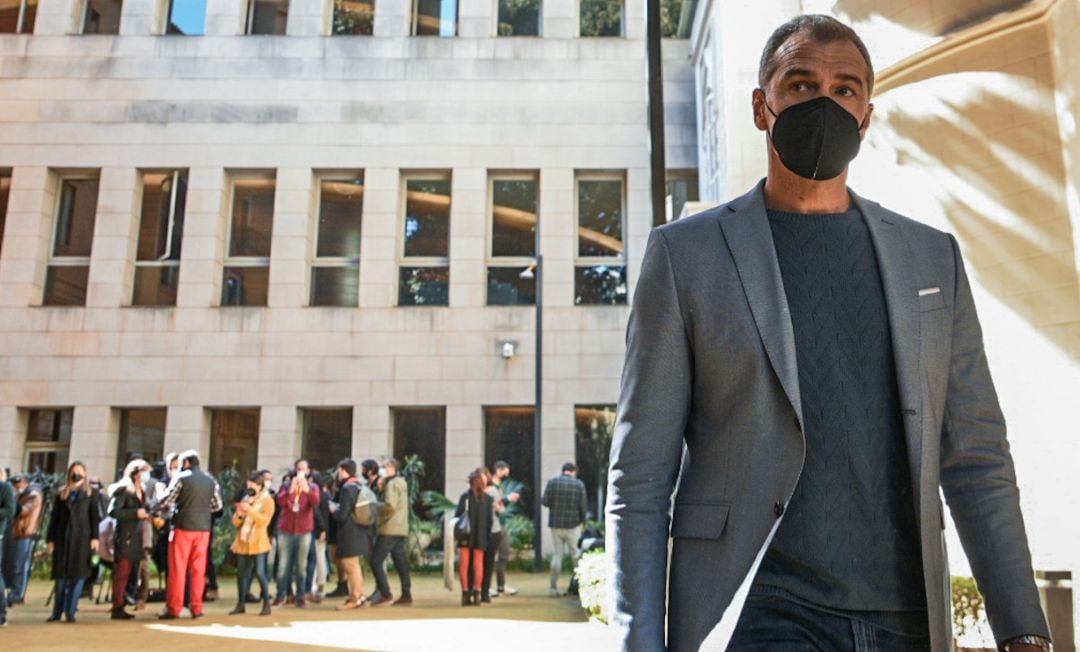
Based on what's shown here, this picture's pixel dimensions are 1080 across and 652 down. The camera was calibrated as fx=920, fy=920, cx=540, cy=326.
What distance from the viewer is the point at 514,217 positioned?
2100cm

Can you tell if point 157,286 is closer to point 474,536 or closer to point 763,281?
point 474,536

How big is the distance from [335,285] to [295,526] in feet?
30.1

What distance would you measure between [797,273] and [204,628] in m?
10.5

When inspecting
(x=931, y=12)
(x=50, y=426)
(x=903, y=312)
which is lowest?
(x=903, y=312)

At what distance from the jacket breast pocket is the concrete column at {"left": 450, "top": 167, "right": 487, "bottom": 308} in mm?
18441

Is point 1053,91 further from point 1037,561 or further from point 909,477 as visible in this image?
point 909,477

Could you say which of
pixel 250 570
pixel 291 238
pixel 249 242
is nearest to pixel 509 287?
pixel 291 238

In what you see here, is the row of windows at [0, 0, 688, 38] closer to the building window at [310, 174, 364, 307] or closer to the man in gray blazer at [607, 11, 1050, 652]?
the building window at [310, 174, 364, 307]

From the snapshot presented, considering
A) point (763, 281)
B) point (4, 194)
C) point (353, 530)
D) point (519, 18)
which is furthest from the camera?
point (519, 18)

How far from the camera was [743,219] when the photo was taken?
207 cm

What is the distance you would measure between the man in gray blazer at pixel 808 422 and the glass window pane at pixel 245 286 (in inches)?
777

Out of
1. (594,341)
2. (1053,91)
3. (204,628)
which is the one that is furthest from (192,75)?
(1053,91)

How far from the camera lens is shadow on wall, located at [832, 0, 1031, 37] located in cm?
754

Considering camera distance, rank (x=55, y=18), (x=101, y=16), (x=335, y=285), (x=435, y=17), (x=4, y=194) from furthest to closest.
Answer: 1. (x=101, y=16)
2. (x=435, y=17)
3. (x=55, y=18)
4. (x=4, y=194)
5. (x=335, y=285)
